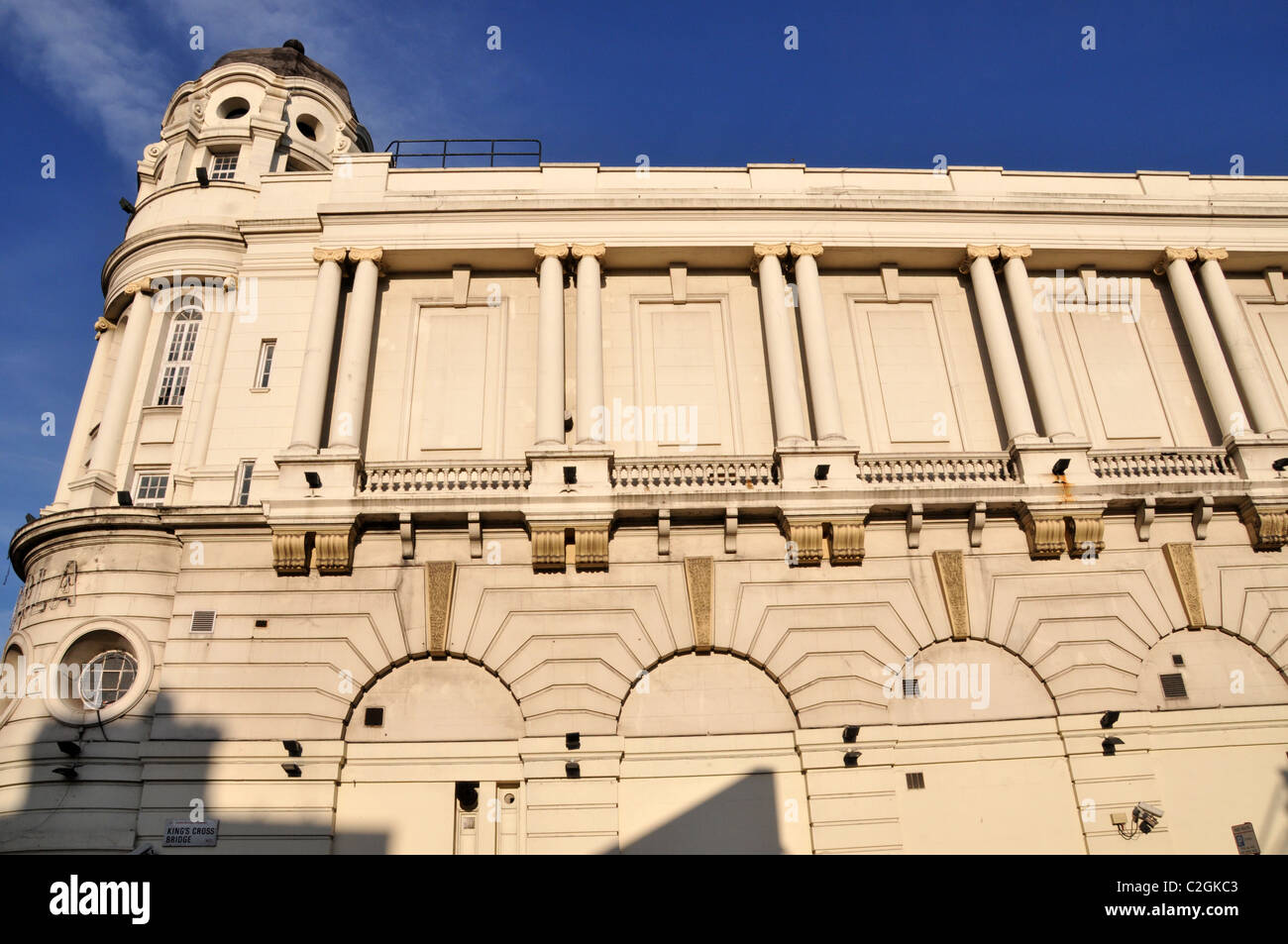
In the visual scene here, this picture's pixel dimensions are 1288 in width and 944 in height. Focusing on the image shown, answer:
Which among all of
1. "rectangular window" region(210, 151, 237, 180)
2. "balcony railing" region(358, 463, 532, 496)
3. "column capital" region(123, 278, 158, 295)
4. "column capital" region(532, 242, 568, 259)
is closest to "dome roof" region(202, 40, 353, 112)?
"rectangular window" region(210, 151, 237, 180)

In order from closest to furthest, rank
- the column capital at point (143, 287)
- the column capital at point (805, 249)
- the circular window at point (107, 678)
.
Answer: the circular window at point (107, 678) → the column capital at point (805, 249) → the column capital at point (143, 287)

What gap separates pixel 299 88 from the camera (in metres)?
29.9

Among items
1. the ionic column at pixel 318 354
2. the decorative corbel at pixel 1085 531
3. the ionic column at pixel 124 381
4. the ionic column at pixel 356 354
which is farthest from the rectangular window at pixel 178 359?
the decorative corbel at pixel 1085 531

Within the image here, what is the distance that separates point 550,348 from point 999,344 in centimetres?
1133

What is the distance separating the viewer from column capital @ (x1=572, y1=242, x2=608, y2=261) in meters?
24.0

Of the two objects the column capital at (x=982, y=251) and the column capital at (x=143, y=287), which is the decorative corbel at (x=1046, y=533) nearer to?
the column capital at (x=982, y=251)

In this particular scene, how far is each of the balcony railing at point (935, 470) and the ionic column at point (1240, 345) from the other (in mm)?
6840

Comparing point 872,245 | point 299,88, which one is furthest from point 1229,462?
point 299,88

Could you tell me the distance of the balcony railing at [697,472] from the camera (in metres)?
21.0

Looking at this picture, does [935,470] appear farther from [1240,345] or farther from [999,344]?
[1240,345]

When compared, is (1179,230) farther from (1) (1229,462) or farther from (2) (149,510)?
(2) (149,510)

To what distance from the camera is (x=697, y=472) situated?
21141mm

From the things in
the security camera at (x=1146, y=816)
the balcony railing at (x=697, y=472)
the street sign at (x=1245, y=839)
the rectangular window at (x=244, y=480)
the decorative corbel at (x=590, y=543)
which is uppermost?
the rectangular window at (x=244, y=480)
